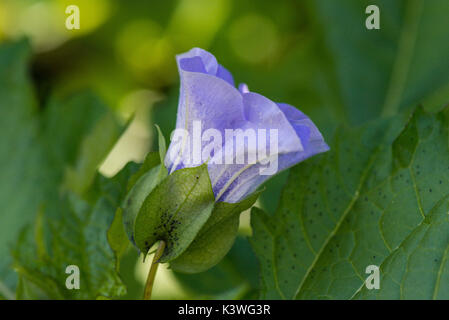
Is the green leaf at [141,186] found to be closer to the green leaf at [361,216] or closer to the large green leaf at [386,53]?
the green leaf at [361,216]

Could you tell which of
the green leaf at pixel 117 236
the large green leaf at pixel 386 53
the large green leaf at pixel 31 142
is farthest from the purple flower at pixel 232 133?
the large green leaf at pixel 386 53

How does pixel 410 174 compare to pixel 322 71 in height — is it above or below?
below

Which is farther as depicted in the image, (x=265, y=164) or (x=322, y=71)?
(x=322, y=71)

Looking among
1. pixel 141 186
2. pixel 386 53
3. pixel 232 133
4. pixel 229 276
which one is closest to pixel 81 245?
pixel 141 186

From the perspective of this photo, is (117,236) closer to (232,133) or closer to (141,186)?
(141,186)

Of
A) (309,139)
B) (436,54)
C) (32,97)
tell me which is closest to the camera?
(309,139)
